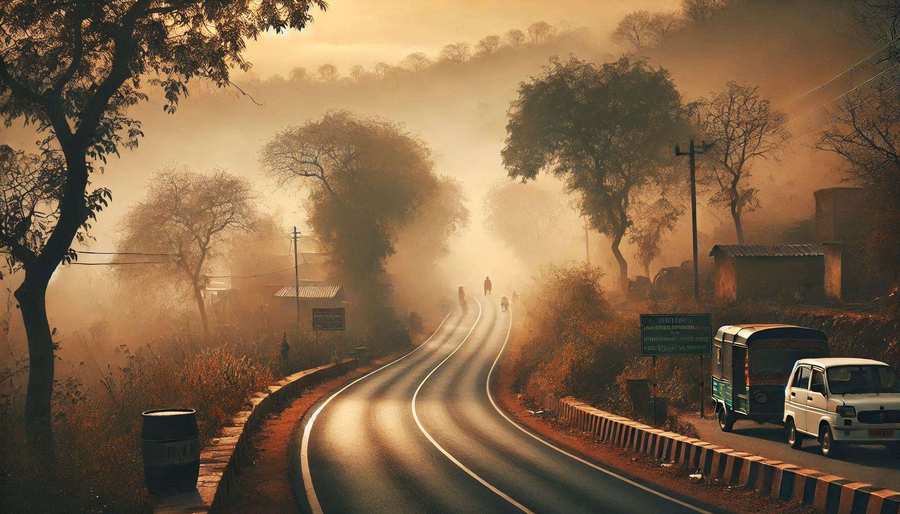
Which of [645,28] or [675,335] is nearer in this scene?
[675,335]

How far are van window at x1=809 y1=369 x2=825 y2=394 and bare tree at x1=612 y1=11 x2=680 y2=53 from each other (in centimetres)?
14371

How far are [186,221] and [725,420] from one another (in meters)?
74.0

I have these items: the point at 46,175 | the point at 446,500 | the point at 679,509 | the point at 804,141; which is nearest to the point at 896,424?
the point at 679,509

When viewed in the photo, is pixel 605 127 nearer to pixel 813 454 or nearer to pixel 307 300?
pixel 307 300

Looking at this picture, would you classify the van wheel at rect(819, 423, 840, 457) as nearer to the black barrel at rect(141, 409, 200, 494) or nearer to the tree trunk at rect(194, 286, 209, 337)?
the black barrel at rect(141, 409, 200, 494)

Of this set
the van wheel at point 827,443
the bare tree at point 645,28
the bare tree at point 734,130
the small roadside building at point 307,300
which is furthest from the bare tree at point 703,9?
the van wheel at point 827,443

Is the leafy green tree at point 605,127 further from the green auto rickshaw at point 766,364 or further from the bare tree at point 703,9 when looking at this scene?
the bare tree at point 703,9

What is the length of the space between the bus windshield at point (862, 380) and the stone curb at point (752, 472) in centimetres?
331

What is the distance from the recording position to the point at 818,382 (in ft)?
69.9

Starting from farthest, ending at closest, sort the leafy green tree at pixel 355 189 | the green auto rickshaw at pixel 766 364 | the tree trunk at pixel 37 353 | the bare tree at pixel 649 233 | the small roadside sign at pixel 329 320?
the leafy green tree at pixel 355 189
the bare tree at pixel 649 233
the small roadside sign at pixel 329 320
the green auto rickshaw at pixel 766 364
the tree trunk at pixel 37 353

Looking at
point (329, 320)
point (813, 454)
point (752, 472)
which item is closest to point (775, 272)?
point (813, 454)

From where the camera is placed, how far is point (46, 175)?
853 inches

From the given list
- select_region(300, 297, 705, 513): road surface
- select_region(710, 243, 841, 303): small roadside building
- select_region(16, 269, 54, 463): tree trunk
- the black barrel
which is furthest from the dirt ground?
select_region(710, 243, 841, 303): small roadside building

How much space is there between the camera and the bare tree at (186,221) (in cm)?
9106
